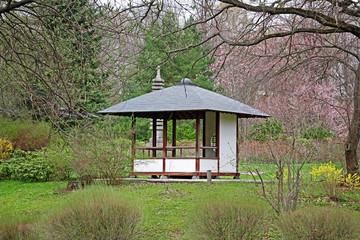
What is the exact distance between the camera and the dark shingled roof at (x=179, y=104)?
37.0 ft

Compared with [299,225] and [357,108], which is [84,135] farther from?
[357,108]

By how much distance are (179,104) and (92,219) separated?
22.7ft

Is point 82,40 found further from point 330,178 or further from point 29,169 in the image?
point 29,169

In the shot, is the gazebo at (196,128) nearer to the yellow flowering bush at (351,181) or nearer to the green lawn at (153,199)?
the green lawn at (153,199)

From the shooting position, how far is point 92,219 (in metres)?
4.93

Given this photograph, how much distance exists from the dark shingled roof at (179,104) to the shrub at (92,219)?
607cm

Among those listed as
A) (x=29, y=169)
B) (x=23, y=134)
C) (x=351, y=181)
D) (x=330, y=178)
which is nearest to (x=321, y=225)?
(x=330, y=178)

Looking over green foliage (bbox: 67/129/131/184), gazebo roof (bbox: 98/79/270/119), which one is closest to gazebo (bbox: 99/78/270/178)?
gazebo roof (bbox: 98/79/270/119)

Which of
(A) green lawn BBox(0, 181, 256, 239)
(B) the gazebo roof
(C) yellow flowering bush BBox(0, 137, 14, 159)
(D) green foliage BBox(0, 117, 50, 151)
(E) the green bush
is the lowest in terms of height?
(A) green lawn BBox(0, 181, 256, 239)

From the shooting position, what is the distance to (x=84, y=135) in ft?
16.2

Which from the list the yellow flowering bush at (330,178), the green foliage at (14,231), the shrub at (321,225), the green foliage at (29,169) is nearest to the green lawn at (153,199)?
the green foliage at (14,231)

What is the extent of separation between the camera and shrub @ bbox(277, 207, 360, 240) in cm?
448

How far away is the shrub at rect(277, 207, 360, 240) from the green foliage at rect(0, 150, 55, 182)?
894cm

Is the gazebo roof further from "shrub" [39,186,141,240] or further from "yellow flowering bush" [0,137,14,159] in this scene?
"shrub" [39,186,141,240]
